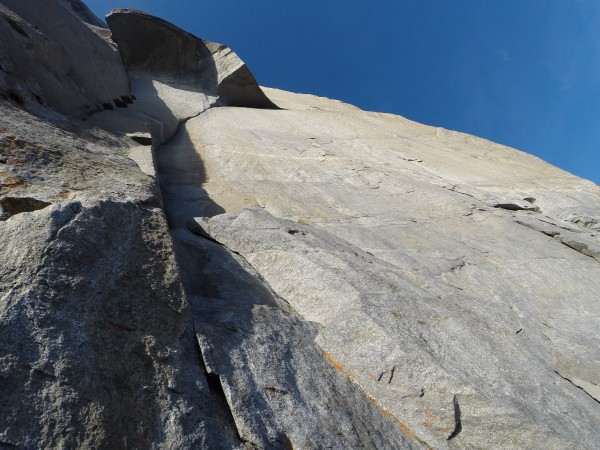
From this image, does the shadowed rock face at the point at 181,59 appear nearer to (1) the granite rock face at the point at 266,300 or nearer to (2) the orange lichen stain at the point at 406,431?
(1) the granite rock face at the point at 266,300

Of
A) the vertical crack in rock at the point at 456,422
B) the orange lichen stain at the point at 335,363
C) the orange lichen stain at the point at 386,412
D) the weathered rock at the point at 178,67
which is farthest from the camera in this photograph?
the weathered rock at the point at 178,67

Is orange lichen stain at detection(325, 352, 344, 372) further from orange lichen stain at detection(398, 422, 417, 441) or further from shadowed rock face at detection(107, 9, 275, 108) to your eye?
shadowed rock face at detection(107, 9, 275, 108)

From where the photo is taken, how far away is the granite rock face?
2.43 m

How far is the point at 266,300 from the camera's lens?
3.99 m

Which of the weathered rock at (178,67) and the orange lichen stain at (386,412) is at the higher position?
the weathered rock at (178,67)

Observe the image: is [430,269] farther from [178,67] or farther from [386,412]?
[178,67]

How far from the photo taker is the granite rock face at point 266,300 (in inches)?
95.6

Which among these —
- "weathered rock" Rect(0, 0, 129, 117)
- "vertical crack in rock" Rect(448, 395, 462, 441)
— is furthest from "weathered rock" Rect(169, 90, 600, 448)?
"weathered rock" Rect(0, 0, 129, 117)

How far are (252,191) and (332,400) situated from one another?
4429 mm

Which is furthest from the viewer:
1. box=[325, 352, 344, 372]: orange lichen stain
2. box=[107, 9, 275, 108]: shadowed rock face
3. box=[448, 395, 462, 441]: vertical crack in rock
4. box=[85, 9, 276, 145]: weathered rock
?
box=[107, 9, 275, 108]: shadowed rock face

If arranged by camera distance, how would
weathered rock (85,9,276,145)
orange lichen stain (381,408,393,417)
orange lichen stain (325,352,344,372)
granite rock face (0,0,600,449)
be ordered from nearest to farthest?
granite rock face (0,0,600,449)
orange lichen stain (381,408,393,417)
orange lichen stain (325,352,344,372)
weathered rock (85,9,276,145)

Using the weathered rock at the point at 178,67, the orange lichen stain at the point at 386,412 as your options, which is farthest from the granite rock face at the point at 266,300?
the weathered rock at the point at 178,67

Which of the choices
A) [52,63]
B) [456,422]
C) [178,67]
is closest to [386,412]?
[456,422]

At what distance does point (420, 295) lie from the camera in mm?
4172
